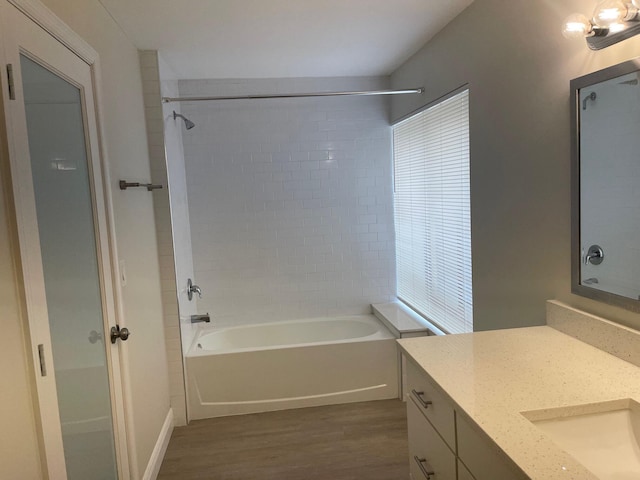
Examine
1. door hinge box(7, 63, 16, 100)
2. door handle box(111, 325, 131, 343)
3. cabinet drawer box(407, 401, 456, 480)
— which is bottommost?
cabinet drawer box(407, 401, 456, 480)

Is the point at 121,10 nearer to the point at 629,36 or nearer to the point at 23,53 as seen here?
the point at 23,53

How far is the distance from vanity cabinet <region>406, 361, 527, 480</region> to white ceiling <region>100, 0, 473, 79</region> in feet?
6.16

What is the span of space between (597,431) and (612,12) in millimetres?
1278

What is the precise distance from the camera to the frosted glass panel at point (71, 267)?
1529mm

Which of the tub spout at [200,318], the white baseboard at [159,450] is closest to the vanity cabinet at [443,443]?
the white baseboard at [159,450]

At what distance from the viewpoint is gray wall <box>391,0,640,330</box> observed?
182cm

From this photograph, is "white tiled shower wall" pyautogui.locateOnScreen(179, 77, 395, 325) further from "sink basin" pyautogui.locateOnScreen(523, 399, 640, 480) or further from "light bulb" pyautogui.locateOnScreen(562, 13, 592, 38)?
"sink basin" pyautogui.locateOnScreen(523, 399, 640, 480)

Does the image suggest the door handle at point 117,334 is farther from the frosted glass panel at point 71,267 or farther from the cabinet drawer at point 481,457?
the cabinet drawer at point 481,457

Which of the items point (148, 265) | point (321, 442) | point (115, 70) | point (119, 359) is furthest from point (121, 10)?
point (321, 442)

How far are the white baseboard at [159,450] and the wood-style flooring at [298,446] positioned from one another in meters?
0.04

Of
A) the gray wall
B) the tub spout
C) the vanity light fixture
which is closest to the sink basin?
the gray wall

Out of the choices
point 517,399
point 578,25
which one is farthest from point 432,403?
point 578,25

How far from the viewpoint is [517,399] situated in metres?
1.32

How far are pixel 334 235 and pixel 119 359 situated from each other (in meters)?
2.33
